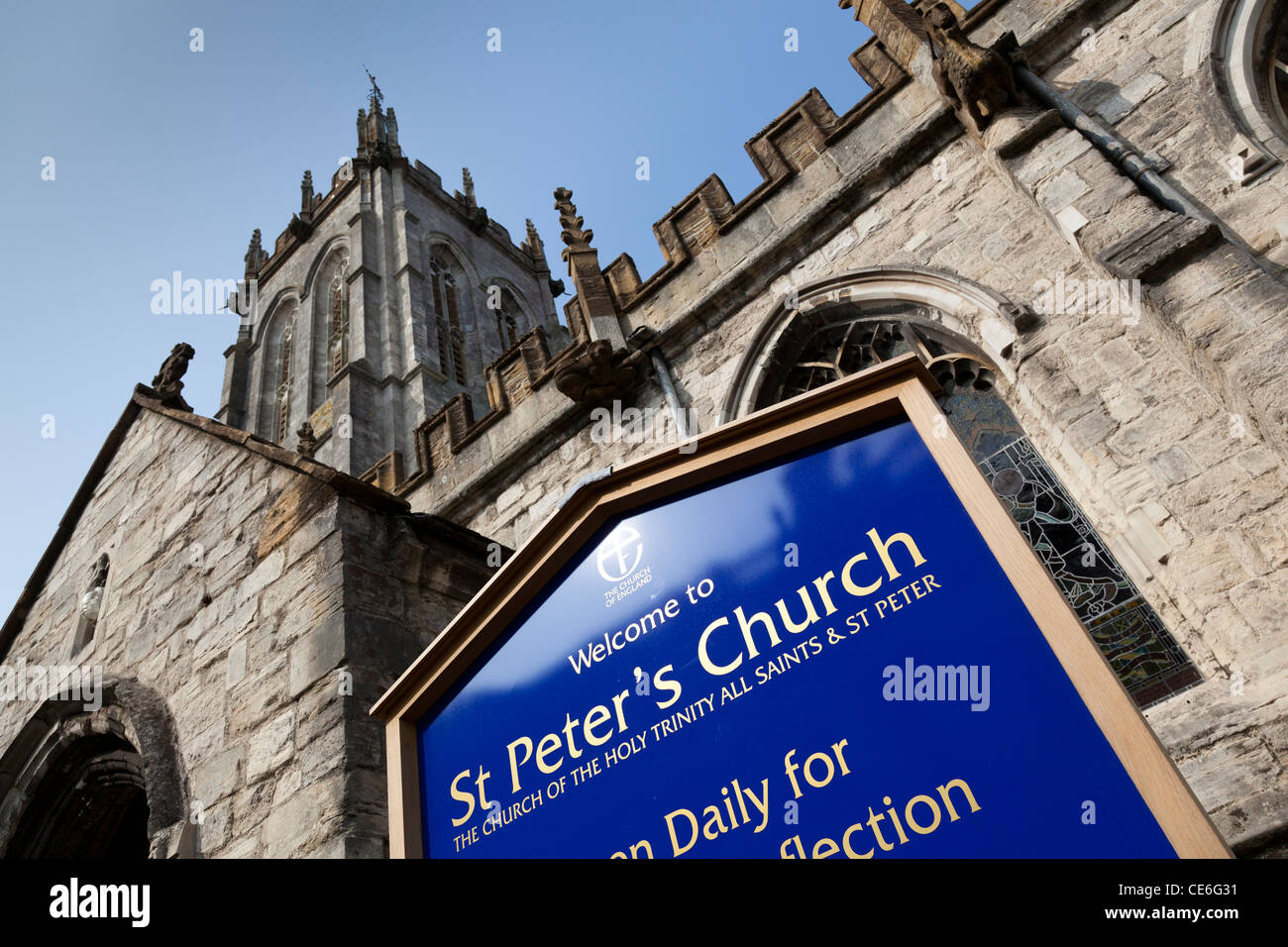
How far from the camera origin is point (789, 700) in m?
1.53

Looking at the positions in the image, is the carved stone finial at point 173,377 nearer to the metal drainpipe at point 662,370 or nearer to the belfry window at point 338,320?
the metal drainpipe at point 662,370

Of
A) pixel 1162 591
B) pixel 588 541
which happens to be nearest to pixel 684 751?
pixel 588 541

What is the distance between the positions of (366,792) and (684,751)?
1.77m

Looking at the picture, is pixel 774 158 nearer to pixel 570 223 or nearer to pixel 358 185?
pixel 570 223

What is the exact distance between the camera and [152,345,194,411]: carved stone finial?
646 cm

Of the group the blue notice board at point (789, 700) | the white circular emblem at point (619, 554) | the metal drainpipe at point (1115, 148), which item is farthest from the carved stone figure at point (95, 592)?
the metal drainpipe at point (1115, 148)

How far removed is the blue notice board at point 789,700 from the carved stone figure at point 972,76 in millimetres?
5652

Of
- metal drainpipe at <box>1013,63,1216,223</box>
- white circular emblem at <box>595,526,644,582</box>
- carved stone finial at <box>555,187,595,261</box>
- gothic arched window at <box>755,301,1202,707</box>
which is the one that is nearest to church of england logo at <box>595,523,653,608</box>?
white circular emblem at <box>595,526,644,582</box>

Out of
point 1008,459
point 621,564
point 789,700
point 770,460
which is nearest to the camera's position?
point 789,700

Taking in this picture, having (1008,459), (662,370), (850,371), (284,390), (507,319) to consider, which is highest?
(507,319)

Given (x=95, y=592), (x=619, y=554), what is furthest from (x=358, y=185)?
(x=619, y=554)

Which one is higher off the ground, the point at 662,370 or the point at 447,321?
the point at 447,321

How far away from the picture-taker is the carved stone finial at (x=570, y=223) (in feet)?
29.4

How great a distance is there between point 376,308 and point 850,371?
17.4 metres
